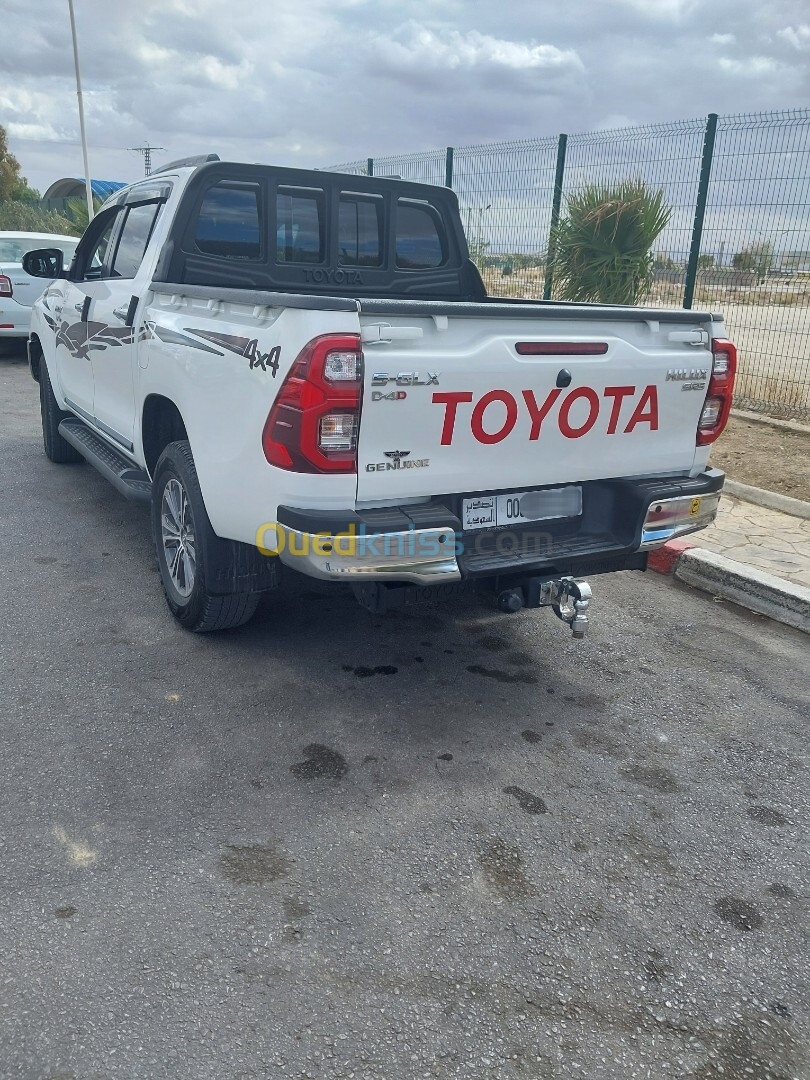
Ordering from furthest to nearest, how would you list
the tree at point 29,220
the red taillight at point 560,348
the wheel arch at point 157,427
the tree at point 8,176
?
the tree at point 8,176 → the tree at point 29,220 → the wheel arch at point 157,427 → the red taillight at point 560,348

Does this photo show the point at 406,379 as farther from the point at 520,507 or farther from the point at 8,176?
the point at 8,176

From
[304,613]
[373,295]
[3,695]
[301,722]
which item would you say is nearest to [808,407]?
[373,295]

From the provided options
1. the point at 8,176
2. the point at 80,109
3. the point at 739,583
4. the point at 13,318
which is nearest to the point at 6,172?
the point at 8,176

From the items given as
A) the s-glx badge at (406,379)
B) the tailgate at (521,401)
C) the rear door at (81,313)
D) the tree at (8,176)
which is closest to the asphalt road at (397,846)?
the tailgate at (521,401)

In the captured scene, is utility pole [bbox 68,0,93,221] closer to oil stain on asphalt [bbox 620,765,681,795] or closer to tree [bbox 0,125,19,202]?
oil stain on asphalt [bbox 620,765,681,795]

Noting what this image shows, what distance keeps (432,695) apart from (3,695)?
1.75 m

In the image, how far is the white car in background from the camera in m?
11.1

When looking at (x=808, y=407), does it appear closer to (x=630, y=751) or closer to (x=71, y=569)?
(x=630, y=751)

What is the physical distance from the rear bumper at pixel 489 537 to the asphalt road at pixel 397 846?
2.23 ft

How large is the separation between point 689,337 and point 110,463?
3236mm

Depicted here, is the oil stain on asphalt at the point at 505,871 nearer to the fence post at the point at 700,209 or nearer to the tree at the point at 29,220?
the fence post at the point at 700,209

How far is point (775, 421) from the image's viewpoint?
26.7 ft

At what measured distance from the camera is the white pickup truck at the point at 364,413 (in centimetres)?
298

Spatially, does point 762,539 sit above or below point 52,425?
below
